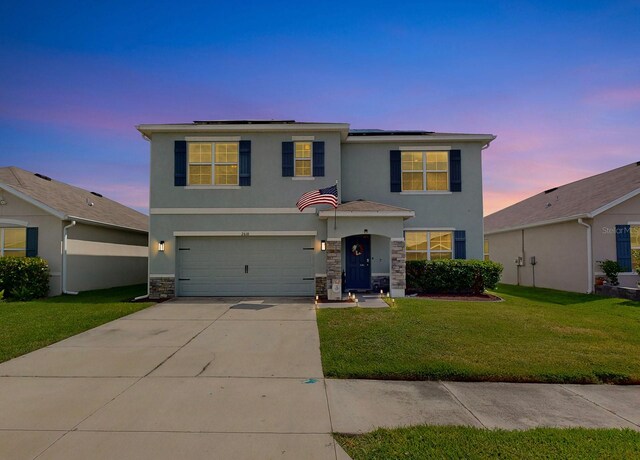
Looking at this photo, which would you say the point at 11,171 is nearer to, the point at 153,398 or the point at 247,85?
the point at 247,85

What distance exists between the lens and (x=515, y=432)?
3812 millimetres

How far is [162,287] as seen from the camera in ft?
43.1

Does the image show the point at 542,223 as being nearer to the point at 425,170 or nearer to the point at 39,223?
the point at 425,170

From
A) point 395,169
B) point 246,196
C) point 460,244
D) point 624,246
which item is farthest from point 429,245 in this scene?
point 624,246

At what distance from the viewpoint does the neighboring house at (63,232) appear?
45.1 feet

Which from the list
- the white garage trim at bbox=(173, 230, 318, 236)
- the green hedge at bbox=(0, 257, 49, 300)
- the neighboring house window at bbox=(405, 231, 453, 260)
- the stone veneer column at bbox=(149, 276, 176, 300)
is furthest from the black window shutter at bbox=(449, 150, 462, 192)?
the green hedge at bbox=(0, 257, 49, 300)

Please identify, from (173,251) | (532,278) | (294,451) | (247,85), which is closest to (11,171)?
(173,251)

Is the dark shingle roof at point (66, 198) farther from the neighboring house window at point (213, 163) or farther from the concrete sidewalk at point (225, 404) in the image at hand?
the concrete sidewalk at point (225, 404)

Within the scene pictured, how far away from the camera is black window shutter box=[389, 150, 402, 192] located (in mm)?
14289

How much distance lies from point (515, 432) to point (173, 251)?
1231 centimetres

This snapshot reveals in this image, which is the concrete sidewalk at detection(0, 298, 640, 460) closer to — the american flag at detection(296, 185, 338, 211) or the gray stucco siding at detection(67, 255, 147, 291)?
the american flag at detection(296, 185, 338, 211)

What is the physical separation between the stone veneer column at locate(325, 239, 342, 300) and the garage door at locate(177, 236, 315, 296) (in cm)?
135

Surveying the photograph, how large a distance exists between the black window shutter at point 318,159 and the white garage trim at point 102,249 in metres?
10.4

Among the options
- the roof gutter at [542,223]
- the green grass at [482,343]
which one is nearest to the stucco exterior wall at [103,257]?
the green grass at [482,343]
